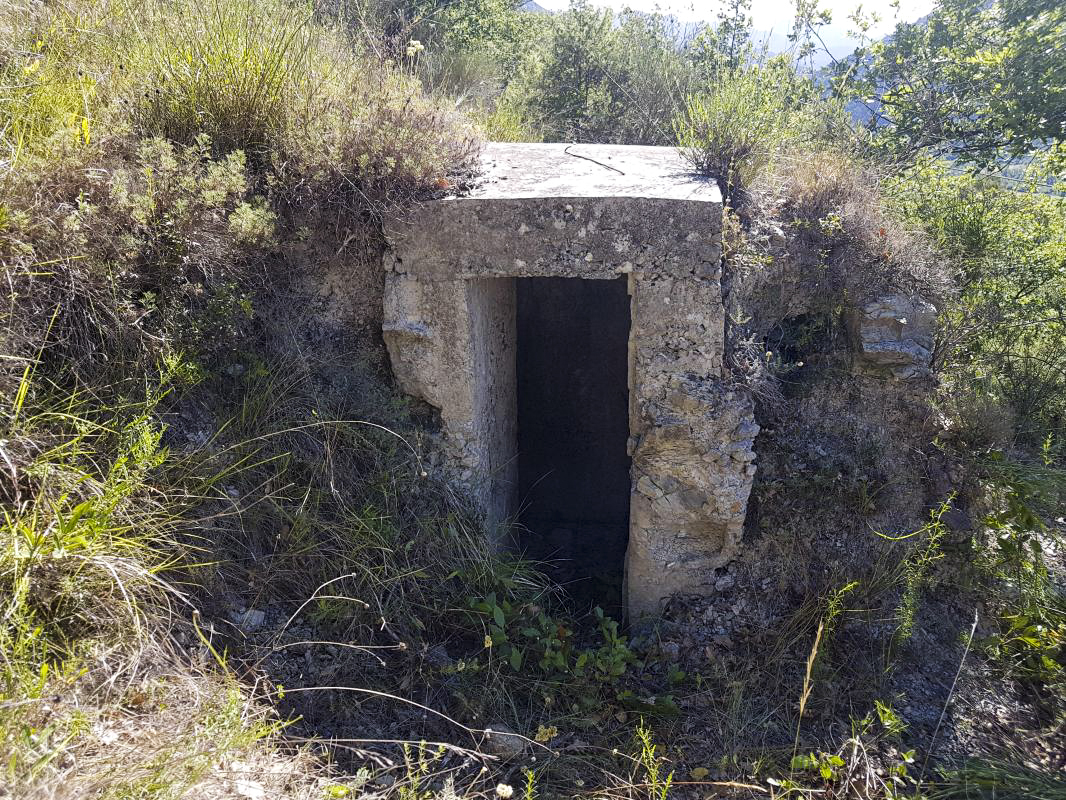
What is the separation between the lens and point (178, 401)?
2.86 meters

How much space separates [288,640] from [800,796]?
190 centimetres

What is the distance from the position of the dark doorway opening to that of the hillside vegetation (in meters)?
1.18

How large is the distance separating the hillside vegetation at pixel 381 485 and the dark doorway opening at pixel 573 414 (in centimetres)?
118

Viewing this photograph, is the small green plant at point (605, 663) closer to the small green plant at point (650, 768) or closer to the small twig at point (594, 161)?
the small green plant at point (650, 768)

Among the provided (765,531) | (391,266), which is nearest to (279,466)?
(391,266)

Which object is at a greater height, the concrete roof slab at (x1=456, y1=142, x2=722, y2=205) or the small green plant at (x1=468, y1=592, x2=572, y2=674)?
the concrete roof slab at (x1=456, y1=142, x2=722, y2=205)

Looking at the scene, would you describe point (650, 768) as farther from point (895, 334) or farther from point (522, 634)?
point (895, 334)

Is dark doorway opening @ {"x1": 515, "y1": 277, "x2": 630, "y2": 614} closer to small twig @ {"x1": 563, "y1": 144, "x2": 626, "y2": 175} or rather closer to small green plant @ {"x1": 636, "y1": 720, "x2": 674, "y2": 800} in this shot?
small twig @ {"x1": 563, "y1": 144, "x2": 626, "y2": 175}

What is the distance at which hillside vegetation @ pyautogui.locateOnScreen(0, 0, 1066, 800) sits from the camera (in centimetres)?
240

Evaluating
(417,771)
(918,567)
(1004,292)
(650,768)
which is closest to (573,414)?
(918,567)

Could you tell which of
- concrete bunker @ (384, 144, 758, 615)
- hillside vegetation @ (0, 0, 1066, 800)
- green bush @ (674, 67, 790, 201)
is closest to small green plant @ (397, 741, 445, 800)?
hillside vegetation @ (0, 0, 1066, 800)

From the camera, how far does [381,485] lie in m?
3.09

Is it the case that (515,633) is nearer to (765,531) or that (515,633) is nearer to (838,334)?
(765,531)

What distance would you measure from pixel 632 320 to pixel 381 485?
4.25 feet
